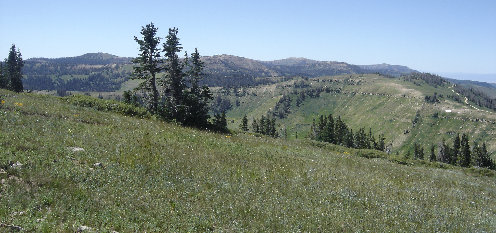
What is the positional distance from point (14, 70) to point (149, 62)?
9037cm

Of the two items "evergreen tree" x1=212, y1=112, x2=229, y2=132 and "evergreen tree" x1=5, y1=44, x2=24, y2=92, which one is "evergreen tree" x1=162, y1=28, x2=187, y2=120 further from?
"evergreen tree" x1=5, y1=44, x2=24, y2=92

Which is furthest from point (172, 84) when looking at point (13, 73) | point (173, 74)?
point (13, 73)

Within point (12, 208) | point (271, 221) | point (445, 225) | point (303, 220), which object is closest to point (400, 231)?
point (445, 225)

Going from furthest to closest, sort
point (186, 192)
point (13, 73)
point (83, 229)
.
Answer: point (13, 73), point (186, 192), point (83, 229)

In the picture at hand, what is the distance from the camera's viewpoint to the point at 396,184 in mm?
17562

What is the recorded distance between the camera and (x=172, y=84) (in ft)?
142

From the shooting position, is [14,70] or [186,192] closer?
[186,192]

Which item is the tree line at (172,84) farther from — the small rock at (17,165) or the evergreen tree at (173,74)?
the small rock at (17,165)

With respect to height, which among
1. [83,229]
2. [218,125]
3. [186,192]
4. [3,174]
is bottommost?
[218,125]

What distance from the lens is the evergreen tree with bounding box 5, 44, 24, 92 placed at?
342 ft

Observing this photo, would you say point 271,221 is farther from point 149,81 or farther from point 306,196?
point 149,81

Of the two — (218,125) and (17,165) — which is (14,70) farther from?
(17,165)

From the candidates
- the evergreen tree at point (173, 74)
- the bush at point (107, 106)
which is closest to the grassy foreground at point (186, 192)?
the bush at point (107, 106)

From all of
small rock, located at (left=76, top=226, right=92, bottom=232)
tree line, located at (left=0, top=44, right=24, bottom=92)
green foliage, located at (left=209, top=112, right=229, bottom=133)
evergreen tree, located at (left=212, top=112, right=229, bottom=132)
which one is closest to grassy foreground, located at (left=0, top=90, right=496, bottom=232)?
small rock, located at (left=76, top=226, right=92, bottom=232)
